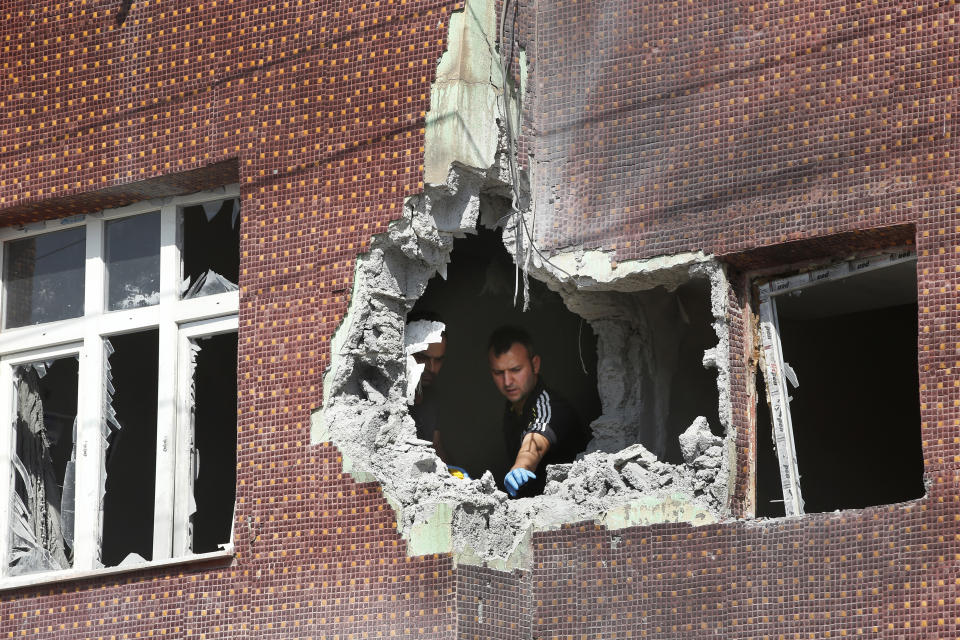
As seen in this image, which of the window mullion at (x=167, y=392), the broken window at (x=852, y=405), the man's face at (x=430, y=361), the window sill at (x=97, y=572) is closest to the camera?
the window sill at (x=97, y=572)

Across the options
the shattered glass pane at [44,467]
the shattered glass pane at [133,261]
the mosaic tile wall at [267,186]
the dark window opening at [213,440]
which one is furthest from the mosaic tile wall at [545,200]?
the dark window opening at [213,440]

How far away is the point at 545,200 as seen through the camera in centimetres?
1231

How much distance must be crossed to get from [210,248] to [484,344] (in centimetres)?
279

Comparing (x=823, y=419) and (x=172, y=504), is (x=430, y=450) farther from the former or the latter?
(x=823, y=419)

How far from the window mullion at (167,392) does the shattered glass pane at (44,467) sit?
91cm

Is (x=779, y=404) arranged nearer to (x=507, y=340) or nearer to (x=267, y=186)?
(x=507, y=340)

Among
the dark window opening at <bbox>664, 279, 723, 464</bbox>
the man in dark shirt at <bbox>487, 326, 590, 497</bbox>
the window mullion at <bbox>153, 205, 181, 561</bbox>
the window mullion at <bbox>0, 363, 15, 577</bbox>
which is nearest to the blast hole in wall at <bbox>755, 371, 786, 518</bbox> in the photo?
the dark window opening at <bbox>664, 279, 723, 464</bbox>

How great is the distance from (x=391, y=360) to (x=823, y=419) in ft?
13.4

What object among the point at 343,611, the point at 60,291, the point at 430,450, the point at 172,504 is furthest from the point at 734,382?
the point at 60,291

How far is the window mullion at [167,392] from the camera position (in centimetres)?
1246

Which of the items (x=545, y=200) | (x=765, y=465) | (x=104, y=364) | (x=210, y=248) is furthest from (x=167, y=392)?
(x=765, y=465)

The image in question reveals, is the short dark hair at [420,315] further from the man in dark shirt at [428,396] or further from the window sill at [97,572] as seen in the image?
the window sill at [97,572]

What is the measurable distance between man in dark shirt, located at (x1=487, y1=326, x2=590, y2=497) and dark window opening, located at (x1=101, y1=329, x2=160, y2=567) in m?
2.56

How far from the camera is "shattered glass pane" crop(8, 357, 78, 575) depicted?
13219 millimetres
